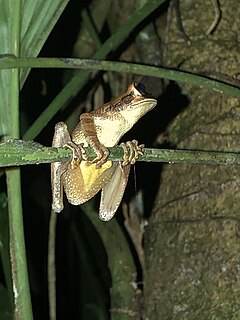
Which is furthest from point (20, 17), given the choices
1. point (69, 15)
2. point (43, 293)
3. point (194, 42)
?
point (43, 293)

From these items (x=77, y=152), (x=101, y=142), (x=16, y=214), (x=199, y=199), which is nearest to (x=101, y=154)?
(x=77, y=152)

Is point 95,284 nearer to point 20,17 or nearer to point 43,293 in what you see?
point 43,293

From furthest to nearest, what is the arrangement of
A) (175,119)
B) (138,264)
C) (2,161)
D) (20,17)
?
1. (138,264)
2. (175,119)
3. (20,17)
4. (2,161)

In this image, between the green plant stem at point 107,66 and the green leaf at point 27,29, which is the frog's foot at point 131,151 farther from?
the green leaf at point 27,29

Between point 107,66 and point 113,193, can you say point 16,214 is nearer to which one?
point 113,193

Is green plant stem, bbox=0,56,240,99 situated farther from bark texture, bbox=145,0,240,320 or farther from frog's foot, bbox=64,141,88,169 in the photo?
bark texture, bbox=145,0,240,320

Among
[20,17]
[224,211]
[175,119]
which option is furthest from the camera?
[175,119]
